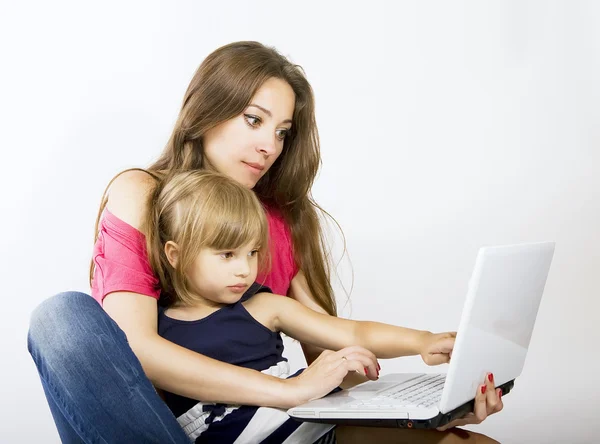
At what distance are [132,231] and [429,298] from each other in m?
1.58

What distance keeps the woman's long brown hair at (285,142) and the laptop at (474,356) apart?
674mm

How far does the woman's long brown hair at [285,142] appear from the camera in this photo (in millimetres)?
2260

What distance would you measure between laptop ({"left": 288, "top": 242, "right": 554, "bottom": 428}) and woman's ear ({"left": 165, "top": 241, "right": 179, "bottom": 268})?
0.48 m

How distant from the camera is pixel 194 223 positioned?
6.27ft

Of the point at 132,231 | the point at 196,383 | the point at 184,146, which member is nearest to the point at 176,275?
the point at 132,231

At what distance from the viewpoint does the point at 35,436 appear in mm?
2910

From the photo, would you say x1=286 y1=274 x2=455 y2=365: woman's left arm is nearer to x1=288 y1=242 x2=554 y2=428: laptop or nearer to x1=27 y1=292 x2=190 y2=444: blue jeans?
x1=288 y1=242 x2=554 y2=428: laptop

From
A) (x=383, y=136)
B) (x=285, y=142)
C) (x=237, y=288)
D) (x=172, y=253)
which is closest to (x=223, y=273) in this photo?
(x=237, y=288)

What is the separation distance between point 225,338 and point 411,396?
17.1 inches

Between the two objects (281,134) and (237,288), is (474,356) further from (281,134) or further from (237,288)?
(281,134)

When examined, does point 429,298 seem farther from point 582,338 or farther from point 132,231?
point 132,231

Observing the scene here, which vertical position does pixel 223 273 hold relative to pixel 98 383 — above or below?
above

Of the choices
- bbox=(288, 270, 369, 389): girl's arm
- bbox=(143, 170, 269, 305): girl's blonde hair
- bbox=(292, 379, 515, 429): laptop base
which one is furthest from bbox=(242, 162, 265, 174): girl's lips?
bbox=(292, 379, 515, 429): laptop base

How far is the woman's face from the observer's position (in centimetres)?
227
